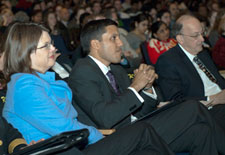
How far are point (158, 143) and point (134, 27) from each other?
13.1 feet

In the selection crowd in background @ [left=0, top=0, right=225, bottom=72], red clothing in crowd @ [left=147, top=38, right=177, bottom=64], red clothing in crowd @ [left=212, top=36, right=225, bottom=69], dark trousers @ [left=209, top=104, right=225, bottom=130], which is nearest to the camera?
dark trousers @ [left=209, top=104, right=225, bottom=130]

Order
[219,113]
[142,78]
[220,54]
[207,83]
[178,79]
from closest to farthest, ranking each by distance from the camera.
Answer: [142,78] < [219,113] < [178,79] < [207,83] < [220,54]

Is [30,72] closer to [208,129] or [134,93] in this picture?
[134,93]

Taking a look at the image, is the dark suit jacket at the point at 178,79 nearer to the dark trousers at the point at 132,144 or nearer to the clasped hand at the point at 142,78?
the clasped hand at the point at 142,78

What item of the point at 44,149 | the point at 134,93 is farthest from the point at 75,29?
the point at 44,149

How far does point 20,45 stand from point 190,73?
5.09ft

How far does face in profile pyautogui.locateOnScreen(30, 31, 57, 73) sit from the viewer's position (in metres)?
1.94

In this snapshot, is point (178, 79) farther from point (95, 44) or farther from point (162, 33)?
point (162, 33)

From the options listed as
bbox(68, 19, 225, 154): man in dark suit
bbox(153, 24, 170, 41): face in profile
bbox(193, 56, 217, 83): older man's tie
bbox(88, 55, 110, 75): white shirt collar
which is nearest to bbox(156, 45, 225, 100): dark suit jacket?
bbox(193, 56, 217, 83): older man's tie

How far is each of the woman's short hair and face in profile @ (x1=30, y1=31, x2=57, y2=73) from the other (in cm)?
3

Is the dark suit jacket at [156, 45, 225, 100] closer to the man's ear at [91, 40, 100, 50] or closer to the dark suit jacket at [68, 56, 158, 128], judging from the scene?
the dark suit jacket at [68, 56, 158, 128]


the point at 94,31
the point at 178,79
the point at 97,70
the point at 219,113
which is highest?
the point at 94,31

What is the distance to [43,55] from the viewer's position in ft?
6.41

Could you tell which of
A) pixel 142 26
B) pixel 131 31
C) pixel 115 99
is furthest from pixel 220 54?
pixel 115 99
